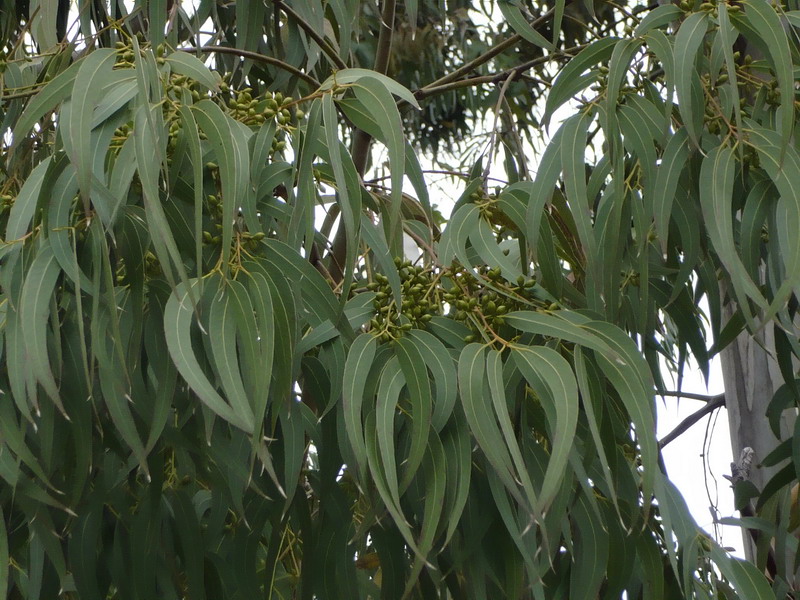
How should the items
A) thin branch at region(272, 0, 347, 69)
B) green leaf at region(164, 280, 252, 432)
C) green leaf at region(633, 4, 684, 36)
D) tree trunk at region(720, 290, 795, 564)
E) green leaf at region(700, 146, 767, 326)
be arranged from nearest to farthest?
green leaf at region(164, 280, 252, 432), green leaf at region(700, 146, 767, 326), green leaf at region(633, 4, 684, 36), thin branch at region(272, 0, 347, 69), tree trunk at region(720, 290, 795, 564)

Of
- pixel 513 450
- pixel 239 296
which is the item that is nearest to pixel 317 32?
pixel 239 296

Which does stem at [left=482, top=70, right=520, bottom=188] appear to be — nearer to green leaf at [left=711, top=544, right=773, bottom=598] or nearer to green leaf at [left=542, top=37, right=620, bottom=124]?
green leaf at [left=542, top=37, right=620, bottom=124]

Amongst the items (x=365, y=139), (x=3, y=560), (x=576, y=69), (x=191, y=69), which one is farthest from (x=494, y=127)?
(x=3, y=560)

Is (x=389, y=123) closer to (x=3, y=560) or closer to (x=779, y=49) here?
(x=779, y=49)

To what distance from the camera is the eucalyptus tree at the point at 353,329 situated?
2.24ft

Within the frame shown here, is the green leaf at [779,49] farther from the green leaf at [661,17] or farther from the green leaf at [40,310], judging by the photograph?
the green leaf at [40,310]

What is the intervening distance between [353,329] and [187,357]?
0.16 meters

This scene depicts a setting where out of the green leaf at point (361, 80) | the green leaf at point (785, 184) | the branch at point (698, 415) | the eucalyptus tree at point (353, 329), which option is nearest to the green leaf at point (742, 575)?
the eucalyptus tree at point (353, 329)

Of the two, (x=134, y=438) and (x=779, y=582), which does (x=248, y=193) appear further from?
(x=779, y=582)

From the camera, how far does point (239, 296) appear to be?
27.5 inches

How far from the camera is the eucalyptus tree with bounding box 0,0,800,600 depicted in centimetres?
68

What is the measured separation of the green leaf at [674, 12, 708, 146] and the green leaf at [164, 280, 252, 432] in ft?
1.25

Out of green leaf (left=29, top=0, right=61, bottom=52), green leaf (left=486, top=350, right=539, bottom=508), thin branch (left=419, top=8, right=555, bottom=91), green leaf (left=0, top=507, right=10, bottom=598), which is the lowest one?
green leaf (left=0, top=507, right=10, bottom=598)

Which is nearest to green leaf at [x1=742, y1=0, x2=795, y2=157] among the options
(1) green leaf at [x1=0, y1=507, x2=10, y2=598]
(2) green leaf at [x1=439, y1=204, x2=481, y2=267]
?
(2) green leaf at [x1=439, y1=204, x2=481, y2=267]
